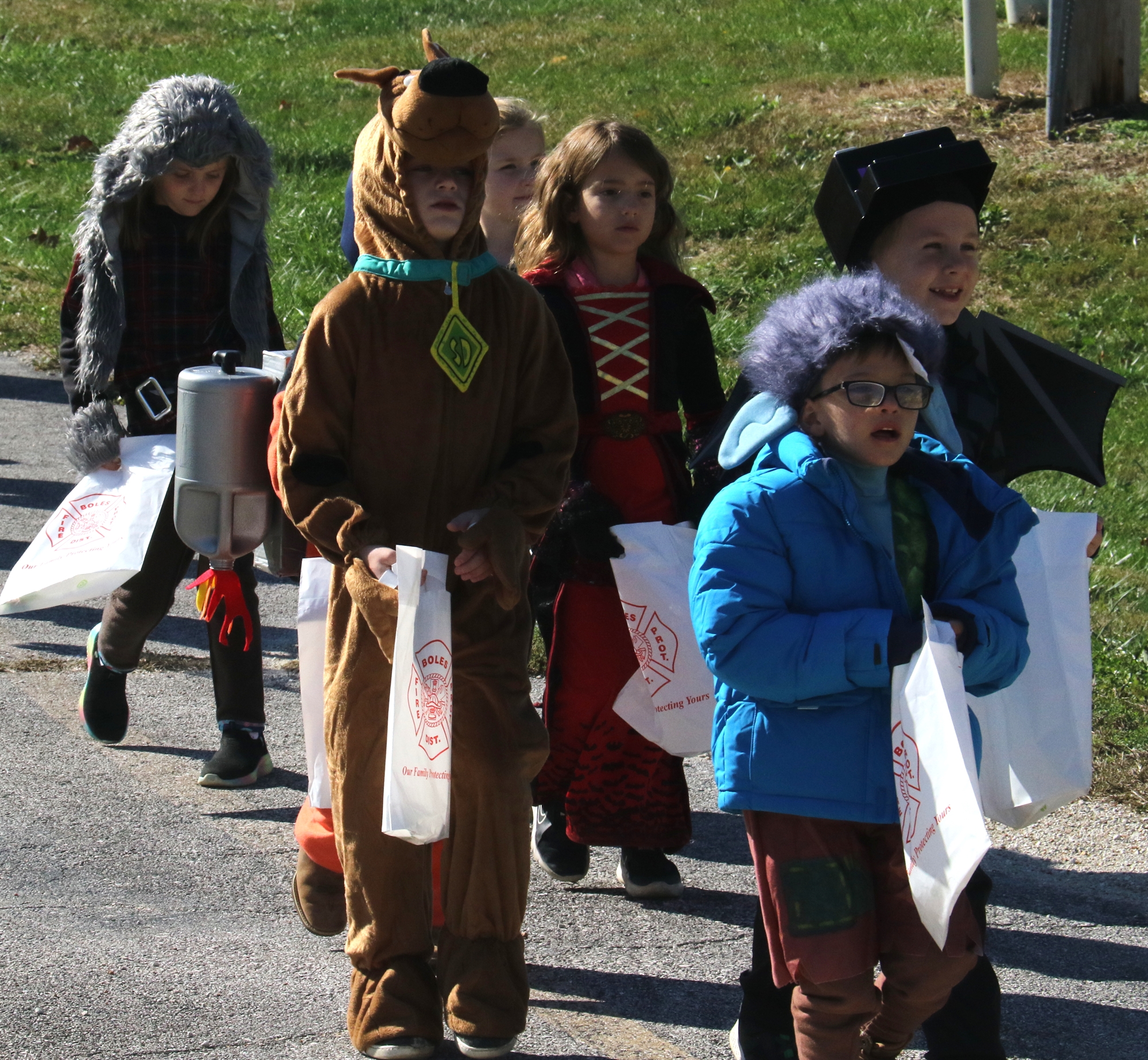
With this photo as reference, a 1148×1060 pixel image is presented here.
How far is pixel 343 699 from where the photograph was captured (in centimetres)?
328

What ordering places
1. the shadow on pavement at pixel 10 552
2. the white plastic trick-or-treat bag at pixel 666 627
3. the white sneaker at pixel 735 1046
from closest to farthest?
the white sneaker at pixel 735 1046 < the white plastic trick-or-treat bag at pixel 666 627 < the shadow on pavement at pixel 10 552

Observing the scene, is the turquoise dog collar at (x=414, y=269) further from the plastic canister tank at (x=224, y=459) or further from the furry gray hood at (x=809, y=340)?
the furry gray hood at (x=809, y=340)

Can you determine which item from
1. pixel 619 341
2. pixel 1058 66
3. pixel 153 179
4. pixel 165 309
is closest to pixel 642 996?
pixel 619 341

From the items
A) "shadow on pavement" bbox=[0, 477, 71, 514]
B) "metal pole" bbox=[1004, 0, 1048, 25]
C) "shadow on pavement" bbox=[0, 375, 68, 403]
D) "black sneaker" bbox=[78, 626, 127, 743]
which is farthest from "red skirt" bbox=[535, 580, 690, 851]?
"metal pole" bbox=[1004, 0, 1048, 25]

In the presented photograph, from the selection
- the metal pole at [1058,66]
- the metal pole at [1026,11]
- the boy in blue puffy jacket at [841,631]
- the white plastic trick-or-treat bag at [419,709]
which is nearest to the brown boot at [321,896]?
the white plastic trick-or-treat bag at [419,709]

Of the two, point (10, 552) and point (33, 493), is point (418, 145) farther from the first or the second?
point (33, 493)

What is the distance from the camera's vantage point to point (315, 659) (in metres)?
3.49

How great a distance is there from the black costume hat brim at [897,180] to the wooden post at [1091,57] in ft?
25.5

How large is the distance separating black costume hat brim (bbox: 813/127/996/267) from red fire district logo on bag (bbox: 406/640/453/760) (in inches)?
56.8

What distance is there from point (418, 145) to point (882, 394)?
1019mm

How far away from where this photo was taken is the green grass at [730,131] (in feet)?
27.6

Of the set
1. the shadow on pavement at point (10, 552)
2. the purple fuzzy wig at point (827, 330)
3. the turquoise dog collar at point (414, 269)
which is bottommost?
the shadow on pavement at point (10, 552)

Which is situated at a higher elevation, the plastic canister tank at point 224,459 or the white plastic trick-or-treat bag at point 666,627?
the plastic canister tank at point 224,459

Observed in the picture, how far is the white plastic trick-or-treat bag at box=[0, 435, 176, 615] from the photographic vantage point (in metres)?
4.04
